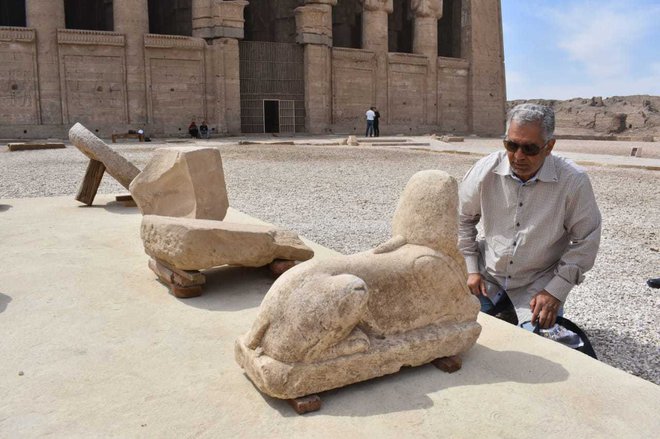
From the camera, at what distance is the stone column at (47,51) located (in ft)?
64.1

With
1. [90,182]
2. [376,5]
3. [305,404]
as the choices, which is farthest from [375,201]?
[376,5]

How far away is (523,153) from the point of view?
309 centimetres

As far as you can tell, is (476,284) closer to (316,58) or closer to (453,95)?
(316,58)

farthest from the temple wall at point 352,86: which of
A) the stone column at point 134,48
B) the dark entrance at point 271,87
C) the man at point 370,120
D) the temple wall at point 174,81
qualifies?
the stone column at point 134,48

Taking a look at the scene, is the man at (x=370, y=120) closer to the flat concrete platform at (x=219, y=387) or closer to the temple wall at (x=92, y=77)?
the temple wall at (x=92, y=77)

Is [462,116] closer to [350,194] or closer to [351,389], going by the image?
[350,194]

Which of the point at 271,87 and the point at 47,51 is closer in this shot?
the point at 47,51

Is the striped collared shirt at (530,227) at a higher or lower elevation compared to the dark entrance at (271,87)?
lower

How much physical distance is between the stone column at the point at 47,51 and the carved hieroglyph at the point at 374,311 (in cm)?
1974

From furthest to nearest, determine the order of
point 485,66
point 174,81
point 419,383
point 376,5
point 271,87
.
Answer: point 485,66 → point 376,5 → point 271,87 → point 174,81 → point 419,383

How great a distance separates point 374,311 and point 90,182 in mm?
5657

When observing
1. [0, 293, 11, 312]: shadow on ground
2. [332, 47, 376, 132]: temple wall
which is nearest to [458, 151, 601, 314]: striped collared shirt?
[0, 293, 11, 312]: shadow on ground

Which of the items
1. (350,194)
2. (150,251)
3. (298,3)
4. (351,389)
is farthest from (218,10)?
(351,389)

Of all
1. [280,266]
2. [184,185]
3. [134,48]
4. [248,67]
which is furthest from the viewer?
[248,67]
